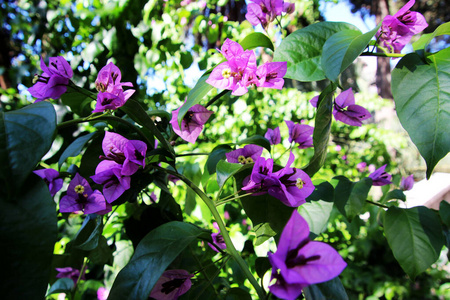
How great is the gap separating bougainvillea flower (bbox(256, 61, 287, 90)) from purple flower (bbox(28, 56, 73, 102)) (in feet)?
0.77

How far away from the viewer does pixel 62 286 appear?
55 centimetres

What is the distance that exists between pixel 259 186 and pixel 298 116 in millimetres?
2075

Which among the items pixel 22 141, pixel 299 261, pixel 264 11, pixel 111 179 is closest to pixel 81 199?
pixel 111 179

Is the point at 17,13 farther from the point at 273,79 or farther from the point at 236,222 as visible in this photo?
the point at 273,79

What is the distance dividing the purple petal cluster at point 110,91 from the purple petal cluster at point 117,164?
0.11 ft

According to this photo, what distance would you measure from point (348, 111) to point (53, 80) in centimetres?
41

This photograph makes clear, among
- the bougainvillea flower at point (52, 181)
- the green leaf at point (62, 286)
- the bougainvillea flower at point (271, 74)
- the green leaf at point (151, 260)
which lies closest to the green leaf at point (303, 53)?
the bougainvillea flower at point (271, 74)

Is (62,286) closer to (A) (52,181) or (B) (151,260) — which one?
(A) (52,181)

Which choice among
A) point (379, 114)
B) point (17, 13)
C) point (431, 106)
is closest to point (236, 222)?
point (431, 106)

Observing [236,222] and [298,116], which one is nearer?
[236,222]

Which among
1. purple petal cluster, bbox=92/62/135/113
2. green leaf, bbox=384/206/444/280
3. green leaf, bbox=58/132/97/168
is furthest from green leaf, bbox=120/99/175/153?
green leaf, bbox=384/206/444/280

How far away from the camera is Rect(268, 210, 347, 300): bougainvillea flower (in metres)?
0.19

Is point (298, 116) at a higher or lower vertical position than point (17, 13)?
lower

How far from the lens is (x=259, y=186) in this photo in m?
0.32
